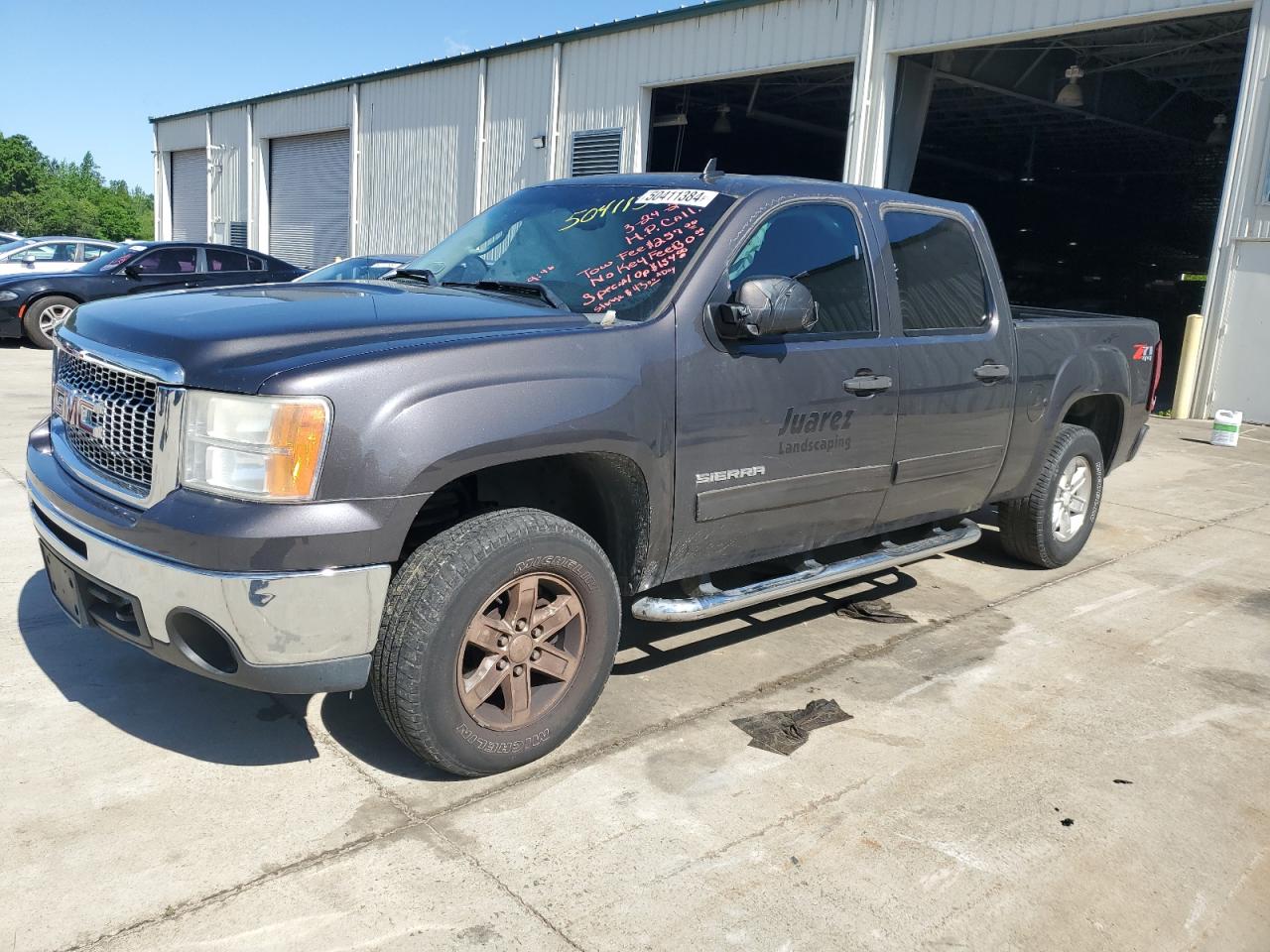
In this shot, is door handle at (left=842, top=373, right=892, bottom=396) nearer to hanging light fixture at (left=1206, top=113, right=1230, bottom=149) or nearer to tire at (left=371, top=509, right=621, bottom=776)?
tire at (left=371, top=509, right=621, bottom=776)

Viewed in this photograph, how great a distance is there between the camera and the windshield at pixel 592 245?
3658mm

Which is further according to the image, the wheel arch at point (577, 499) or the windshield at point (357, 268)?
the windshield at point (357, 268)

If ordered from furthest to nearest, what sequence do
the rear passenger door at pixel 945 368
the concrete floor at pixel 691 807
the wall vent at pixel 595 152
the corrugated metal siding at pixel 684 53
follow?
1. the wall vent at pixel 595 152
2. the corrugated metal siding at pixel 684 53
3. the rear passenger door at pixel 945 368
4. the concrete floor at pixel 691 807

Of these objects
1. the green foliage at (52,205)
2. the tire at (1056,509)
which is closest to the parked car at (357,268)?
the tire at (1056,509)

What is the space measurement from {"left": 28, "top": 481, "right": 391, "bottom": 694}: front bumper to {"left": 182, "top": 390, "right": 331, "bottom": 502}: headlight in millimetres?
221

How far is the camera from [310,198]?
26.3 metres

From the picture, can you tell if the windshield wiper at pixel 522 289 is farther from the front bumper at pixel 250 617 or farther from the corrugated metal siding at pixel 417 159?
the corrugated metal siding at pixel 417 159

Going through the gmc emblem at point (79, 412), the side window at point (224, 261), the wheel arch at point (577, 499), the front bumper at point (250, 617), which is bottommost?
the front bumper at point (250, 617)

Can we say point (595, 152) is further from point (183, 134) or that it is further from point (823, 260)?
point (183, 134)

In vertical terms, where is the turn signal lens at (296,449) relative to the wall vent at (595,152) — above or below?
below

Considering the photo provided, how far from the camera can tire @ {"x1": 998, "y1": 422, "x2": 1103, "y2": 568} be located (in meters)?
5.57

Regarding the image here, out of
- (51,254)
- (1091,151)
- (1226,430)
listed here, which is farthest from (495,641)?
(1091,151)

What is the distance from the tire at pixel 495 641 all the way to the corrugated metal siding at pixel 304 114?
23.4 m

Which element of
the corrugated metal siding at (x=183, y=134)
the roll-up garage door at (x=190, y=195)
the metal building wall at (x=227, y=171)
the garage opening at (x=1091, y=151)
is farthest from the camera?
the roll-up garage door at (x=190, y=195)
